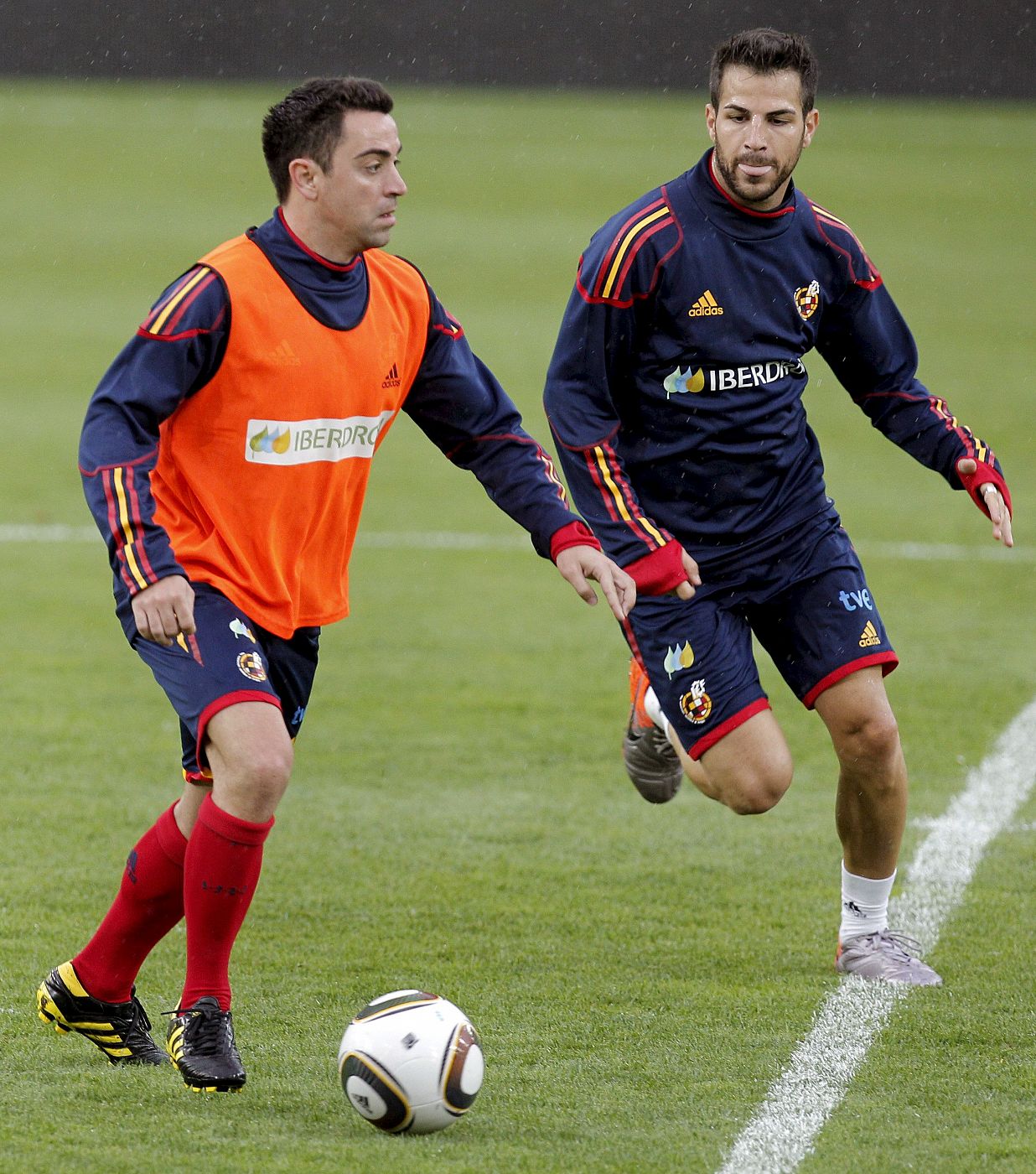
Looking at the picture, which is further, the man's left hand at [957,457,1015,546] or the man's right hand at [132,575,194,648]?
the man's left hand at [957,457,1015,546]

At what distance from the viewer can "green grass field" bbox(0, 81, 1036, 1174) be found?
12.8ft

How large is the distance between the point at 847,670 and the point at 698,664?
40 cm

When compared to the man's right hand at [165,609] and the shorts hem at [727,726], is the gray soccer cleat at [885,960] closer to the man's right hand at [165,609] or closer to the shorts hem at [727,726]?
the shorts hem at [727,726]

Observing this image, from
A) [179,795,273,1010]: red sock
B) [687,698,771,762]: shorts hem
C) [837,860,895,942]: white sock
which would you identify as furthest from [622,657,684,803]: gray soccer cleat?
[179,795,273,1010]: red sock

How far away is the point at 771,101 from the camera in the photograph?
4855 mm

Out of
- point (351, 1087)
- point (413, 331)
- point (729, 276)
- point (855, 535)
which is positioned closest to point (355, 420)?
point (413, 331)

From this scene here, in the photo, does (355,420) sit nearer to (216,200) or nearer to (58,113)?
(216,200)

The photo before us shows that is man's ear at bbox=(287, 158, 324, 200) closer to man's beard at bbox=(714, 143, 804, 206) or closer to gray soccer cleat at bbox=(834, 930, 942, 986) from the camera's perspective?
man's beard at bbox=(714, 143, 804, 206)

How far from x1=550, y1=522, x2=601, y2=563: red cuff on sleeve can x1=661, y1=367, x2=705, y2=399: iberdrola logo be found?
727mm

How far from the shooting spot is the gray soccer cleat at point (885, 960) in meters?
4.98

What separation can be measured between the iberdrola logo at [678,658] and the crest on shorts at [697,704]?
6cm

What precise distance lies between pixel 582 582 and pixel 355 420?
657 millimetres

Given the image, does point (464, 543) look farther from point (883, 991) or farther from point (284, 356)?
point (284, 356)

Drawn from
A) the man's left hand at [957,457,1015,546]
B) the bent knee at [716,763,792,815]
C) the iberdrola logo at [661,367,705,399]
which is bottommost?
the bent knee at [716,763,792,815]
